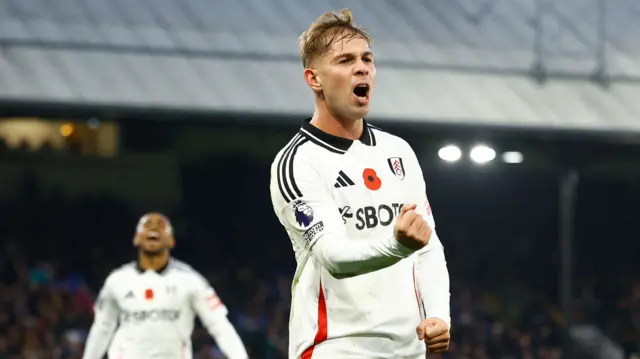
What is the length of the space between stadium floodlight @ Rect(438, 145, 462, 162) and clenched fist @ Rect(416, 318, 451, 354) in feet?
43.9

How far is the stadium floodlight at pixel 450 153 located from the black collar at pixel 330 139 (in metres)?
13.1

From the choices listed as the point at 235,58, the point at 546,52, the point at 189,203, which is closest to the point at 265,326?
the point at 189,203

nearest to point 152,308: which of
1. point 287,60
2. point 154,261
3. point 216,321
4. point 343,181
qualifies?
point 154,261

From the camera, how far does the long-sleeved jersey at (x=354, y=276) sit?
4660 mm

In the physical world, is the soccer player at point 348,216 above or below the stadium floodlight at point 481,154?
below

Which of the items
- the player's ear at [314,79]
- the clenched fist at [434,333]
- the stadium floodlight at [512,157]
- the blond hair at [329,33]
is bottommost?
the clenched fist at [434,333]

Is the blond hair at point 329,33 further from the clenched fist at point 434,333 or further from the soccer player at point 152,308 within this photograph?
the soccer player at point 152,308

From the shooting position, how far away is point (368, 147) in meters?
4.84

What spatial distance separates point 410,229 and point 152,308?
6009 millimetres

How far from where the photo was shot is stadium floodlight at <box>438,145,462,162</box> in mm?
17938

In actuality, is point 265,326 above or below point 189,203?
below

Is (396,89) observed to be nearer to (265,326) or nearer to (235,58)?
(235,58)

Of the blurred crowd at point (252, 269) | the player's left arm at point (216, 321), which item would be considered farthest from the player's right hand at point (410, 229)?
the blurred crowd at point (252, 269)

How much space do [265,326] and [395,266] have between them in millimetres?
13665
